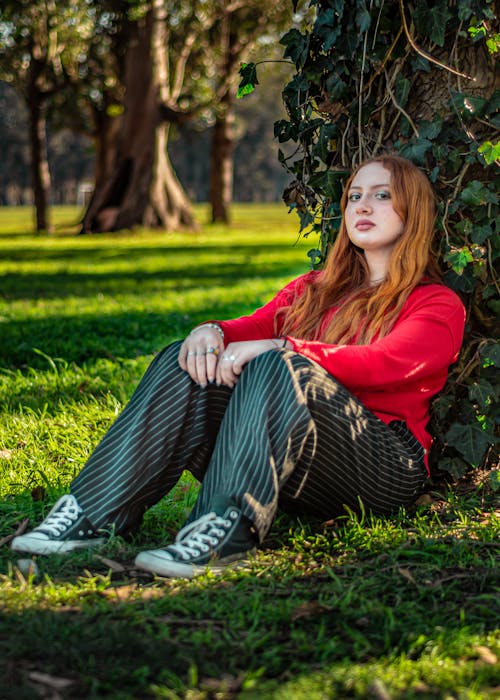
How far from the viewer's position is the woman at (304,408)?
283 cm

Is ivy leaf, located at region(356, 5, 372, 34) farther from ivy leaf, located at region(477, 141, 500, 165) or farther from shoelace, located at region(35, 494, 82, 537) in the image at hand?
shoelace, located at region(35, 494, 82, 537)

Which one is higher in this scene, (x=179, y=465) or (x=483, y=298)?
(x=483, y=298)

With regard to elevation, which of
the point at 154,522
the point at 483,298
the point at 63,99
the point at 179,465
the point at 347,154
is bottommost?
the point at 154,522

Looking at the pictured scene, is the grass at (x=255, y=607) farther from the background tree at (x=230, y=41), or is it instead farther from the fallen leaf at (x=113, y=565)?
the background tree at (x=230, y=41)

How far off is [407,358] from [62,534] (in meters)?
1.31

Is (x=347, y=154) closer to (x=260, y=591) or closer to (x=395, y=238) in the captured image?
(x=395, y=238)

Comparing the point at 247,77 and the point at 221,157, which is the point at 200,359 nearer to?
the point at 247,77

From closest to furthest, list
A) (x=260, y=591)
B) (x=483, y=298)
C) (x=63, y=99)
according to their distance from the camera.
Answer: (x=260, y=591)
(x=483, y=298)
(x=63, y=99)

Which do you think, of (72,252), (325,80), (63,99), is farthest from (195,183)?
(325,80)

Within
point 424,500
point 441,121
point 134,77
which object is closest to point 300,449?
point 424,500

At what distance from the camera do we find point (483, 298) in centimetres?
360

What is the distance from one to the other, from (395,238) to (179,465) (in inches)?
45.2

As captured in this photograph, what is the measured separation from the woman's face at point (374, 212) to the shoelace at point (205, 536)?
1.18 metres

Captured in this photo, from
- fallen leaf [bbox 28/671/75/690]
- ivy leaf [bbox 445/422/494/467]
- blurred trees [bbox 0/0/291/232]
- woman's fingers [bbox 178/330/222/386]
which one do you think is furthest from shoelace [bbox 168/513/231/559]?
blurred trees [bbox 0/0/291/232]
